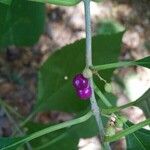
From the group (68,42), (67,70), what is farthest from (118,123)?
(68,42)

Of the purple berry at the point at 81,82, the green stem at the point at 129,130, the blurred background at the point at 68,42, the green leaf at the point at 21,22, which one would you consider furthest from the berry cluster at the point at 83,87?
the blurred background at the point at 68,42

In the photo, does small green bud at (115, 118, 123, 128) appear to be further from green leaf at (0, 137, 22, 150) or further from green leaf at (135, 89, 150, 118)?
green leaf at (0, 137, 22, 150)

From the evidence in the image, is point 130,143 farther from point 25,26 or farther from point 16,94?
point 16,94

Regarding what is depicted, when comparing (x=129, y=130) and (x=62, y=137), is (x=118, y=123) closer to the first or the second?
(x=129, y=130)

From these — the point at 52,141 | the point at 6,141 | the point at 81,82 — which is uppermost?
the point at 81,82

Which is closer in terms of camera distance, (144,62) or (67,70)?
(144,62)

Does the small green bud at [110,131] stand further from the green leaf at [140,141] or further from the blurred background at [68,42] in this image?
the blurred background at [68,42]

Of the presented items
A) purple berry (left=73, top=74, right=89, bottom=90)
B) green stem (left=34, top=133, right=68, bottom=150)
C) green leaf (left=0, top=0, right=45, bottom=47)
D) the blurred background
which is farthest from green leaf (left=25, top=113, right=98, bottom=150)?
the blurred background
